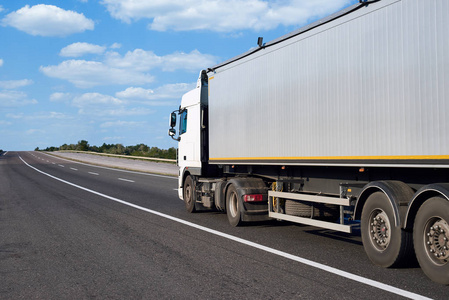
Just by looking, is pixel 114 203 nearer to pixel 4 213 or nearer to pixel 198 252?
pixel 4 213

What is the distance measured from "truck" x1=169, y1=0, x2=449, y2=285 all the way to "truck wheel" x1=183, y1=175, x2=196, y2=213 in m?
1.42

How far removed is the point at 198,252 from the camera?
7.32 meters

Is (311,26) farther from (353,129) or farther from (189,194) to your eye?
(189,194)

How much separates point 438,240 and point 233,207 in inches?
216

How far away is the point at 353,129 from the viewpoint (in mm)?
6773

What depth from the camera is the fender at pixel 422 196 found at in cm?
521

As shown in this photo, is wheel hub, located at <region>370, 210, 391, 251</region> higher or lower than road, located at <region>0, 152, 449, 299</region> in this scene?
higher

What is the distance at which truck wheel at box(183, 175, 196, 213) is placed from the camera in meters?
12.5

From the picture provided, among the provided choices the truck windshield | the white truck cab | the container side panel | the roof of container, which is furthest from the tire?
the truck windshield

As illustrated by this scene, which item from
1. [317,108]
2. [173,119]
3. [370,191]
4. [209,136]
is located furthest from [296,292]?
[173,119]

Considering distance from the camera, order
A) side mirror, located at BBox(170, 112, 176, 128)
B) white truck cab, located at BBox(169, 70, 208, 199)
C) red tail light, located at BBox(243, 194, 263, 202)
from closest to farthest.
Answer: red tail light, located at BBox(243, 194, 263, 202), white truck cab, located at BBox(169, 70, 208, 199), side mirror, located at BBox(170, 112, 176, 128)

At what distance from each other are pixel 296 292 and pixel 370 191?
223cm

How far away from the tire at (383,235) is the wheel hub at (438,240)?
40 cm

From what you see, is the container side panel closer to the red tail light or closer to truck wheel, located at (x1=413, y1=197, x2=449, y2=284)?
truck wheel, located at (x1=413, y1=197, x2=449, y2=284)
